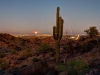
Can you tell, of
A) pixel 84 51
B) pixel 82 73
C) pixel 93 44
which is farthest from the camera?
pixel 93 44

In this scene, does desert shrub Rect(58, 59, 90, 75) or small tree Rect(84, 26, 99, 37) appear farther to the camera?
small tree Rect(84, 26, 99, 37)

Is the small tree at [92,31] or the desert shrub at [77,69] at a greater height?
the small tree at [92,31]

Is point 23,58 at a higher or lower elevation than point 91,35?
lower

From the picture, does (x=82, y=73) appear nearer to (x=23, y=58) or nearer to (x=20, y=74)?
(x=20, y=74)

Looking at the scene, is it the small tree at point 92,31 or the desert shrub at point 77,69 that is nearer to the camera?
the desert shrub at point 77,69

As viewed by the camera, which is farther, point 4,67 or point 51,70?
point 4,67

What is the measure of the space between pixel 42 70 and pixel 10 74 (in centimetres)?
217

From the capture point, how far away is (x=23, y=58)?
19.6 m

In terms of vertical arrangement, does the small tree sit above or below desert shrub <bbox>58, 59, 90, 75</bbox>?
above

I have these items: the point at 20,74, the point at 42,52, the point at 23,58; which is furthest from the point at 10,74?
the point at 42,52

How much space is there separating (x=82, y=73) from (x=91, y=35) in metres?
17.9

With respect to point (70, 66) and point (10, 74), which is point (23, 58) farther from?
point (70, 66)

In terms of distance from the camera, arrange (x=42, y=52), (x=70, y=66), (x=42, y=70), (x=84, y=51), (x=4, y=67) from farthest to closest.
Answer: (x=42, y=52)
(x=84, y=51)
(x=4, y=67)
(x=42, y=70)
(x=70, y=66)

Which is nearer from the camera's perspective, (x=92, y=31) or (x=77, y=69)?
(x=77, y=69)
